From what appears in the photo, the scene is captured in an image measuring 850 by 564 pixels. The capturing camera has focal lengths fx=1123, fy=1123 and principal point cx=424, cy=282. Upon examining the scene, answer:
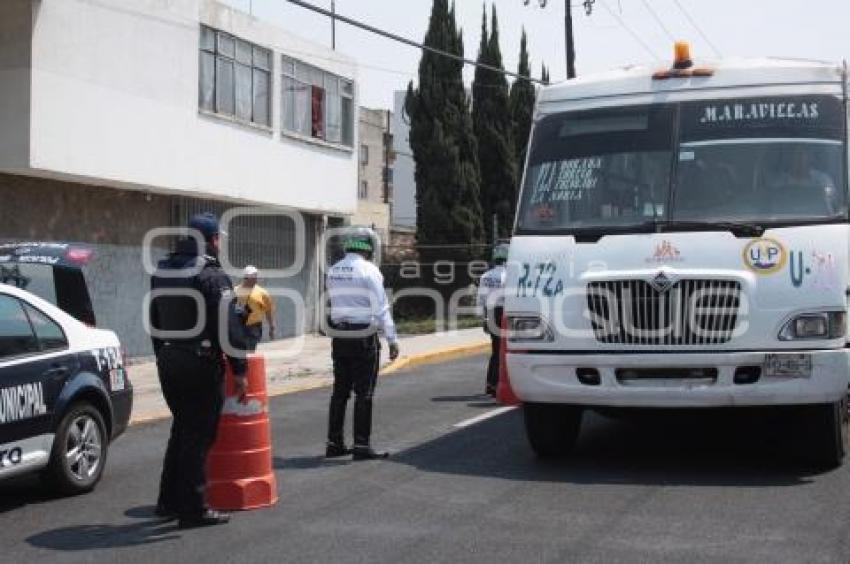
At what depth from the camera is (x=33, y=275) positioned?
9172mm

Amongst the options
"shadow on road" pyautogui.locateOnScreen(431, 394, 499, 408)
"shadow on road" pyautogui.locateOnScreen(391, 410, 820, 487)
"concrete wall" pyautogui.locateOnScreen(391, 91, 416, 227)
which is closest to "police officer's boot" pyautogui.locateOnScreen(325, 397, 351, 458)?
"shadow on road" pyautogui.locateOnScreen(391, 410, 820, 487)

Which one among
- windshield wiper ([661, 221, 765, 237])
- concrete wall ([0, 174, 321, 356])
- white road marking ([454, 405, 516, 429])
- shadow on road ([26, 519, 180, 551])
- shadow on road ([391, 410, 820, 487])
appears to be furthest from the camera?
concrete wall ([0, 174, 321, 356])

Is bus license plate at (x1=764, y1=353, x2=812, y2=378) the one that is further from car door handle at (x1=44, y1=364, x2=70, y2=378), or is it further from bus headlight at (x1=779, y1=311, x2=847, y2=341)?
car door handle at (x1=44, y1=364, x2=70, y2=378)

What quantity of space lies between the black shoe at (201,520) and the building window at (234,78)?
1404cm

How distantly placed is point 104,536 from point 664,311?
12.9 ft

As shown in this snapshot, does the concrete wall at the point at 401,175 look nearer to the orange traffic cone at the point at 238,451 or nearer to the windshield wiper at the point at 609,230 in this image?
the windshield wiper at the point at 609,230

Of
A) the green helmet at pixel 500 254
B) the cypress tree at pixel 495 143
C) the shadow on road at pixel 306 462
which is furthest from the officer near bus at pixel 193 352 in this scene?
the cypress tree at pixel 495 143

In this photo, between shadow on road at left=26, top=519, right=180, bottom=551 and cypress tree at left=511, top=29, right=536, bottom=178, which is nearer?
shadow on road at left=26, top=519, right=180, bottom=551

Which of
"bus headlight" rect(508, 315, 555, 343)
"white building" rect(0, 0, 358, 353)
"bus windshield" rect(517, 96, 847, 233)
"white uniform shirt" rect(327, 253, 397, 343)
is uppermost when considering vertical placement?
"white building" rect(0, 0, 358, 353)

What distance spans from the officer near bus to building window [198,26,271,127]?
13.6 m

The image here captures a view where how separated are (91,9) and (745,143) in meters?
11.6

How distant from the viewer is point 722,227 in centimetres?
788

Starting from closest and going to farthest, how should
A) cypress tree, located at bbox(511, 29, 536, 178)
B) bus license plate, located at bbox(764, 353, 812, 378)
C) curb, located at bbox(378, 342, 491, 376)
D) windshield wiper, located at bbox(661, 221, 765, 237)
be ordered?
bus license plate, located at bbox(764, 353, 812, 378), windshield wiper, located at bbox(661, 221, 765, 237), curb, located at bbox(378, 342, 491, 376), cypress tree, located at bbox(511, 29, 536, 178)

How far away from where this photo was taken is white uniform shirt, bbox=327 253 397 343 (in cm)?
877
